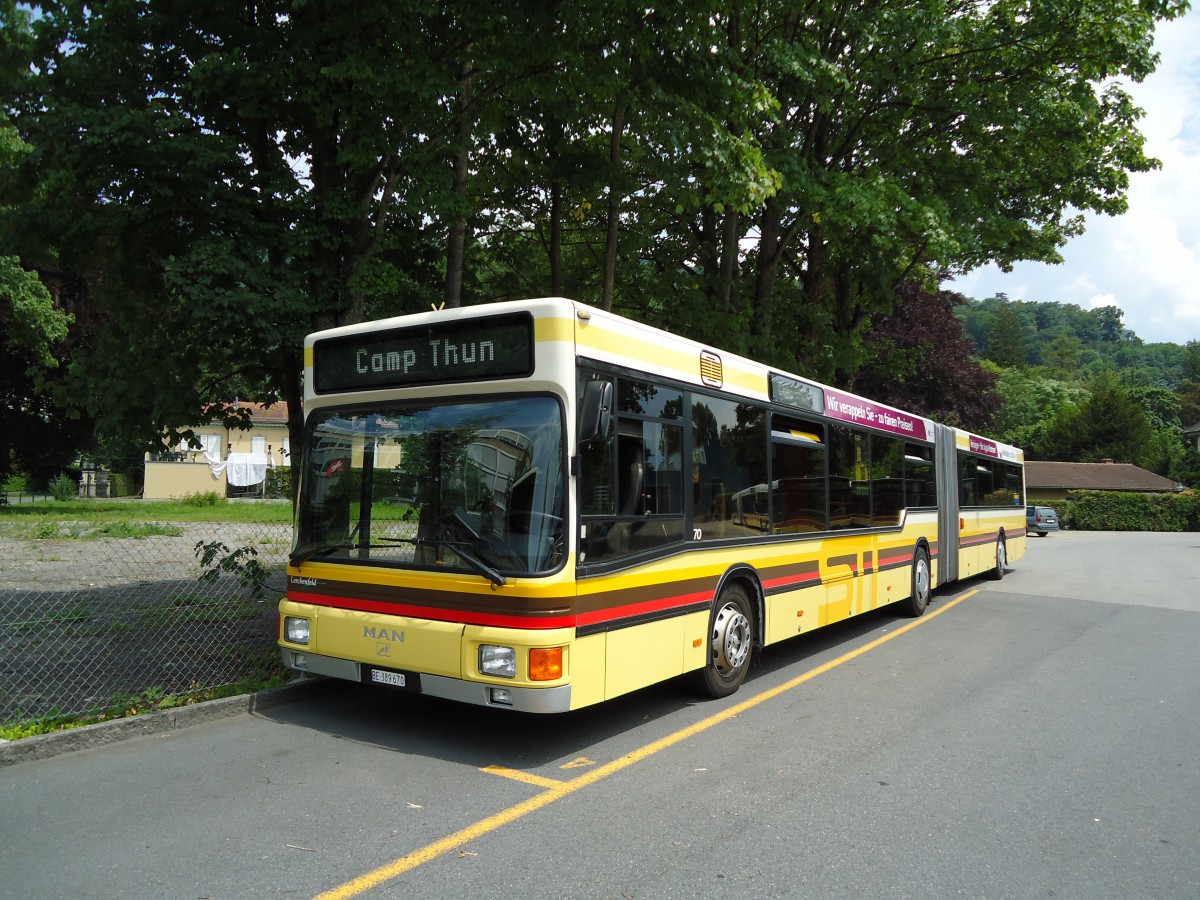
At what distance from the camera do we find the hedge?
51.0 m

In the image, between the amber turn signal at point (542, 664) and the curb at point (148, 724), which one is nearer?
the amber turn signal at point (542, 664)

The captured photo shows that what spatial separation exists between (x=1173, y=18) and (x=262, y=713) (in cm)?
1653

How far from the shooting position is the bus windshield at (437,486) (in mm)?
5461

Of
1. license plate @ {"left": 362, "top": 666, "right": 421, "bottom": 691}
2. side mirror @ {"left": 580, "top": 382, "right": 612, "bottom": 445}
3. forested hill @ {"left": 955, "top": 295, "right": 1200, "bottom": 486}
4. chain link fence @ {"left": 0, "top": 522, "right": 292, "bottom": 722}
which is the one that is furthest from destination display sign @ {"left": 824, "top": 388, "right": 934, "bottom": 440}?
forested hill @ {"left": 955, "top": 295, "right": 1200, "bottom": 486}

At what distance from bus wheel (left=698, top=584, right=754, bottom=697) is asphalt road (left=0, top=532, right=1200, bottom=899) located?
0.23 metres

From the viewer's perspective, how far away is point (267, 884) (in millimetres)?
3729

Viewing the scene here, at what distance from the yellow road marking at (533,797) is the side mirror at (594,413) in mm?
2131

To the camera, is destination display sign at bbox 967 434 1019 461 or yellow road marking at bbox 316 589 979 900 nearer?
yellow road marking at bbox 316 589 979 900

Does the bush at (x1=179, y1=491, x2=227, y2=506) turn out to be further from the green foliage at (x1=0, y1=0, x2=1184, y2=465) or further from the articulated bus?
the articulated bus

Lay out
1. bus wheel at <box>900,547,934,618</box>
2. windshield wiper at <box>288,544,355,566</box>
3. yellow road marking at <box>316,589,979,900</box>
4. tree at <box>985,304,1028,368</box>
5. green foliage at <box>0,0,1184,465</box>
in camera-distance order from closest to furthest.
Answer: yellow road marking at <box>316,589,979,900</box> → windshield wiper at <box>288,544,355,566</box> → green foliage at <box>0,0,1184,465</box> → bus wheel at <box>900,547,934,618</box> → tree at <box>985,304,1028,368</box>

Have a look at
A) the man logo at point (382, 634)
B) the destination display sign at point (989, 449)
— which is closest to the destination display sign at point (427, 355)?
the man logo at point (382, 634)

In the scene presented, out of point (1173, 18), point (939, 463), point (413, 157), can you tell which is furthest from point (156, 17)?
point (1173, 18)

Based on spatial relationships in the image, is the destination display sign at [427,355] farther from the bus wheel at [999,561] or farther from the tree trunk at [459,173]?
the bus wheel at [999,561]

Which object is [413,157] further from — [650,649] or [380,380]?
[650,649]
